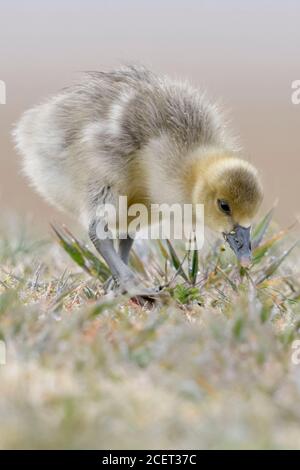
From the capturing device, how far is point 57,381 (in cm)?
211

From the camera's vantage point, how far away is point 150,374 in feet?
7.29

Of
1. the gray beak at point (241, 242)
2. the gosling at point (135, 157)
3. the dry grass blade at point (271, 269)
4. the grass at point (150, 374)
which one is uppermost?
the gosling at point (135, 157)

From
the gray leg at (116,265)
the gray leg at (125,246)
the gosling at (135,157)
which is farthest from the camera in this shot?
the gray leg at (125,246)

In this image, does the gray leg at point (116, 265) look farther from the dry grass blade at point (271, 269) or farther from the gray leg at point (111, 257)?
the dry grass blade at point (271, 269)

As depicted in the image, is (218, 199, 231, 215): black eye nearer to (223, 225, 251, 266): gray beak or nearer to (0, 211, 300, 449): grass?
(223, 225, 251, 266): gray beak

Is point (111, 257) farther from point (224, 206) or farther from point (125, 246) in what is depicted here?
point (224, 206)

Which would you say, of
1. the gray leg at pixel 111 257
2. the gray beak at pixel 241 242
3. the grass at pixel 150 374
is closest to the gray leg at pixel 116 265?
the gray leg at pixel 111 257

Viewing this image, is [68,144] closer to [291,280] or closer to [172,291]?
[172,291]

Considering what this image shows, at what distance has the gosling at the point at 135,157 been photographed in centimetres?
376

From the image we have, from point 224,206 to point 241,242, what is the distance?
188 mm

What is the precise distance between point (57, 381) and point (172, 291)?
1.42 meters

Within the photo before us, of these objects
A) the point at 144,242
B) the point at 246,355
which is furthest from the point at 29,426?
the point at 144,242

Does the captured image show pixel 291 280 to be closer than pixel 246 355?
No

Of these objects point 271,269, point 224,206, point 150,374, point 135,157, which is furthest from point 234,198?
point 150,374
